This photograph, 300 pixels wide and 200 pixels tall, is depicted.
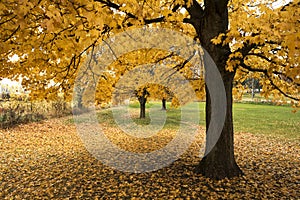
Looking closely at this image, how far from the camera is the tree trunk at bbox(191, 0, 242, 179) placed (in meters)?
5.23

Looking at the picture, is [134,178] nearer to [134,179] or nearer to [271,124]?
[134,179]

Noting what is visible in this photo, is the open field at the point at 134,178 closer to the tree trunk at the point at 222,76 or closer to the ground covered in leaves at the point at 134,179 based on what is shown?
the ground covered in leaves at the point at 134,179

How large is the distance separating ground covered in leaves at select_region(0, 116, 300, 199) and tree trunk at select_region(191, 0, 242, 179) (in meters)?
0.25

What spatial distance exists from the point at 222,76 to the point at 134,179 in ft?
9.76

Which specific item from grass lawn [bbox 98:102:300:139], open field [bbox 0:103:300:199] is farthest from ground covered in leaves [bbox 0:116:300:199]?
grass lawn [bbox 98:102:300:139]

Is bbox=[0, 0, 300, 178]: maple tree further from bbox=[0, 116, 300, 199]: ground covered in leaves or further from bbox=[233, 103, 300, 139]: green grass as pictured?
bbox=[233, 103, 300, 139]: green grass

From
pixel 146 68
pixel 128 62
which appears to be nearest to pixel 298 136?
pixel 146 68

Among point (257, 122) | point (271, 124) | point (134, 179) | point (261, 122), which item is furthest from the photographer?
point (257, 122)

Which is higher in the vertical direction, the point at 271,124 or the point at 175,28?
the point at 175,28

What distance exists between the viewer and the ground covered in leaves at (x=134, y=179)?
16.2 feet

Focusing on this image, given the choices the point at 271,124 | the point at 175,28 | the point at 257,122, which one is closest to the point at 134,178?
the point at 175,28

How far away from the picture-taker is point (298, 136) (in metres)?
12.9

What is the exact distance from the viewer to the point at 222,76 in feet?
17.5

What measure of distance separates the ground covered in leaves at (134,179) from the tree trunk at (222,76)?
25 centimetres
